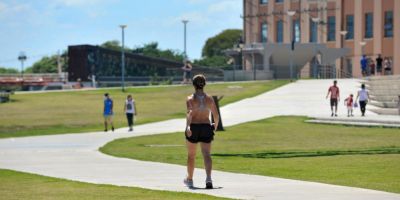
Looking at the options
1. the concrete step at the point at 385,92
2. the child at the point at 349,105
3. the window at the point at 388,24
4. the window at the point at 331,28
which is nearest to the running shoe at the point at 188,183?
the child at the point at 349,105

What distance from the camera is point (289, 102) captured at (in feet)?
199

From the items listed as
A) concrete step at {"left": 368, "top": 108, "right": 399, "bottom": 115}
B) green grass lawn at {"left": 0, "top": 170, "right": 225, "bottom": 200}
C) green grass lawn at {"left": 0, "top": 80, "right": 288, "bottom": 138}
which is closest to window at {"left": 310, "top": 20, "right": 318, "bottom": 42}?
green grass lawn at {"left": 0, "top": 80, "right": 288, "bottom": 138}

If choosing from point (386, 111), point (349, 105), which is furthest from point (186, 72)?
point (349, 105)

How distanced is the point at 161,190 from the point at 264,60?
74387 millimetres

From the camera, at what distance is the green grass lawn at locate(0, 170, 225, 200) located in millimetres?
15586

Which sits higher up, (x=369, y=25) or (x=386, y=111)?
(x=369, y=25)

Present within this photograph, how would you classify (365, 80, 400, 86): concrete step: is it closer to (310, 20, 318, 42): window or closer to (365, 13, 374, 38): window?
(365, 13, 374, 38): window

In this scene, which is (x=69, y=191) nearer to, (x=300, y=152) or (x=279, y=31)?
(x=300, y=152)

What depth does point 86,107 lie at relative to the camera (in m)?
64.6

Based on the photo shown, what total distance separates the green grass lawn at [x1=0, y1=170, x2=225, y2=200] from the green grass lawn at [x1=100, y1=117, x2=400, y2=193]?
3.47 m

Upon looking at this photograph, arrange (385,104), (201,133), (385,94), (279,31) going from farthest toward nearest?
(279,31) < (385,94) < (385,104) < (201,133)

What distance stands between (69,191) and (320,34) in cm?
9035

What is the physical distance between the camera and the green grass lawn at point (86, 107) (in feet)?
167

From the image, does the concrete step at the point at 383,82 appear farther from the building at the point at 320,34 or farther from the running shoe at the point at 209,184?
the running shoe at the point at 209,184
